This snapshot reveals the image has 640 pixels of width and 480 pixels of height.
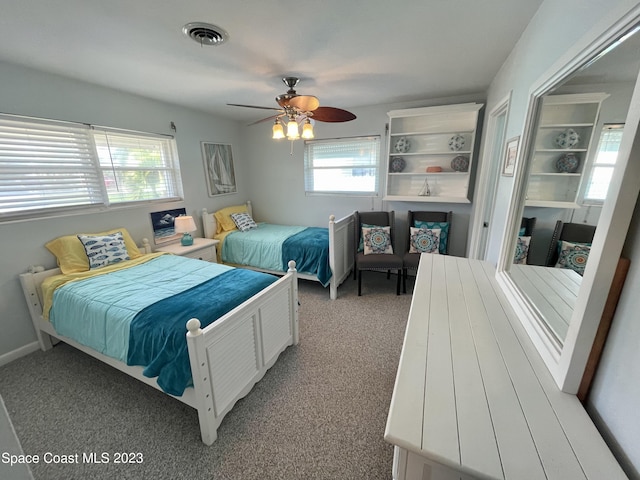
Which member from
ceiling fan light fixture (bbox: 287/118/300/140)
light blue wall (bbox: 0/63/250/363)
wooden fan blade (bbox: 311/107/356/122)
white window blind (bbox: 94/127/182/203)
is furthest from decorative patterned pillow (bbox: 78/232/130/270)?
wooden fan blade (bbox: 311/107/356/122)

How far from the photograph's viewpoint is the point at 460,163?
3.15 metres

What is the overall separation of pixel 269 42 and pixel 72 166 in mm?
2258

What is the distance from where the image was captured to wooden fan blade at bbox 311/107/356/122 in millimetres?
2186

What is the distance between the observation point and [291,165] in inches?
164

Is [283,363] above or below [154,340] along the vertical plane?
below

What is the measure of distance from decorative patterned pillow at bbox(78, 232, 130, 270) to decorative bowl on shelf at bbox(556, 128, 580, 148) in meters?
3.47

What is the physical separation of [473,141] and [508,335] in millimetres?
2643

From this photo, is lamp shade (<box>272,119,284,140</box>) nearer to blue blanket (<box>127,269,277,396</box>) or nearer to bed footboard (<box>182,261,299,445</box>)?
bed footboard (<box>182,261,299,445</box>)

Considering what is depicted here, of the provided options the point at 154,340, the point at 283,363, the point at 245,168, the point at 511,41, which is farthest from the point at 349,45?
the point at 245,168

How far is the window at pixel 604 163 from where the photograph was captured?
2.30 ft

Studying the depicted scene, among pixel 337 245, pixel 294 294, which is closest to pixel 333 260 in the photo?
pixel 337 245

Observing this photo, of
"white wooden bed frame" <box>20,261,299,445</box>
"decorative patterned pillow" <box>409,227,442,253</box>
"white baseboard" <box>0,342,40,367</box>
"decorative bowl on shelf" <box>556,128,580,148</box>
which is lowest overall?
"white baseboard" <box>0,342,40,367</box>

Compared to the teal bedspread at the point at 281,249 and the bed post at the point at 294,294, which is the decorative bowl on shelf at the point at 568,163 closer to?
the bed post at the point at 294,294

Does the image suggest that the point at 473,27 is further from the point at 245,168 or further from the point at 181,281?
the point at 245,168
